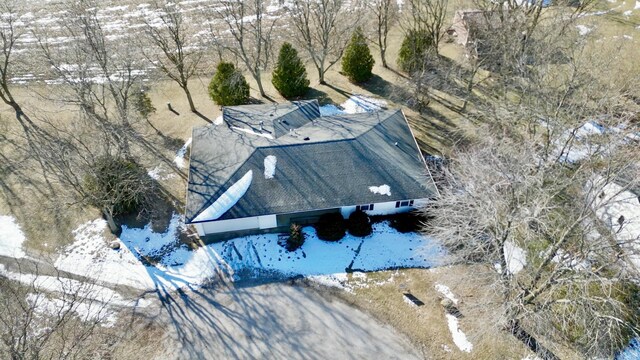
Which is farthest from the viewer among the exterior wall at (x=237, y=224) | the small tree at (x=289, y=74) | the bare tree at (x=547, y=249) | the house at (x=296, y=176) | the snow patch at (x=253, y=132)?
the small tree at (x=289, y=74)

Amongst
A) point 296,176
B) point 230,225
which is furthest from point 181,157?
point 296,176

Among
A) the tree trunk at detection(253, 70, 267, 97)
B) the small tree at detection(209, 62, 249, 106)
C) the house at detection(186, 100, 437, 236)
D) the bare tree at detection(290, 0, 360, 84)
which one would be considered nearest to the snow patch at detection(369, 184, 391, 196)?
the house at detection(186, 100, 437, 236)

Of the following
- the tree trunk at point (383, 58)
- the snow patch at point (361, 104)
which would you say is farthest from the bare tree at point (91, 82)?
the tree trunk at point (383, 58)

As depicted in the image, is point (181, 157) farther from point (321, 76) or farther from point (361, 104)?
point (361, 104)

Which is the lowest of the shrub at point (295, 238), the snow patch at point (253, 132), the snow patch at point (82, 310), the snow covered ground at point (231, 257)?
the snow patch at point (82, 310)

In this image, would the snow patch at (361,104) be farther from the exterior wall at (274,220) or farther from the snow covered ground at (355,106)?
the exterior wall at (274,220)

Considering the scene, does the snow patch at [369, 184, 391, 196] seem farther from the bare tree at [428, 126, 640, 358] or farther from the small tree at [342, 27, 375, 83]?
the small tree at [342, 27, 375, 83]

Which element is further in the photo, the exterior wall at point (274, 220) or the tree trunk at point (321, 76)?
the tree trunk at point (321, 76)
